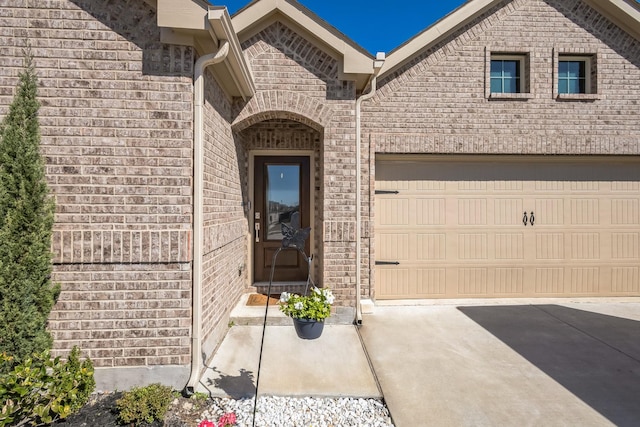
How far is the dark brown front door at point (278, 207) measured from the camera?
5.11 metres

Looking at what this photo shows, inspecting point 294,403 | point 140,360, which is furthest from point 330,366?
point 140,360

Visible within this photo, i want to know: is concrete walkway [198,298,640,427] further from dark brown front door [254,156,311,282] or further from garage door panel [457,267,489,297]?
dark brown front door [254,156,311,282]

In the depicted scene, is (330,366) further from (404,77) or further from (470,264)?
(404,77)

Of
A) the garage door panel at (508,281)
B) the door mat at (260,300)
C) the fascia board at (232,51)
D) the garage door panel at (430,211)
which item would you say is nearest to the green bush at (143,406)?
the door mat at (260,300)

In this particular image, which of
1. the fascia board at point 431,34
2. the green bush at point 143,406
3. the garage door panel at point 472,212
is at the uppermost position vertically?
the fascia board at point 431,34

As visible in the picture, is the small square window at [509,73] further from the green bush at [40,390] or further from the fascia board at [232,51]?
the green bush at [40,390]

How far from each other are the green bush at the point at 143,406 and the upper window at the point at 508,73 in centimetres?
582

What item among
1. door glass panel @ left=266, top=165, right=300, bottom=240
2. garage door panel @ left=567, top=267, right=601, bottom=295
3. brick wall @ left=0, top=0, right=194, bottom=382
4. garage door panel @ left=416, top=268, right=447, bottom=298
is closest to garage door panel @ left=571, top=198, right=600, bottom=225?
garage door panel @ left=567, top=267, right=601, bottom=295

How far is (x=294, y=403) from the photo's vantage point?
2.62 meters

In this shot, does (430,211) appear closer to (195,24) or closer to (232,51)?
(232,51)

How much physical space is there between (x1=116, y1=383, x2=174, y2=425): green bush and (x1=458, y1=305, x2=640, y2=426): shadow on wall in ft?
11.0

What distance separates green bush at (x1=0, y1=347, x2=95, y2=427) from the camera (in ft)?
6.64

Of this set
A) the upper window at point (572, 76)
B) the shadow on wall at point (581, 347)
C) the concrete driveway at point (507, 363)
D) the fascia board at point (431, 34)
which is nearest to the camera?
the concrete driveway at point (507, 363)

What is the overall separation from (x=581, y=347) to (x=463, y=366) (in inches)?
62.7
